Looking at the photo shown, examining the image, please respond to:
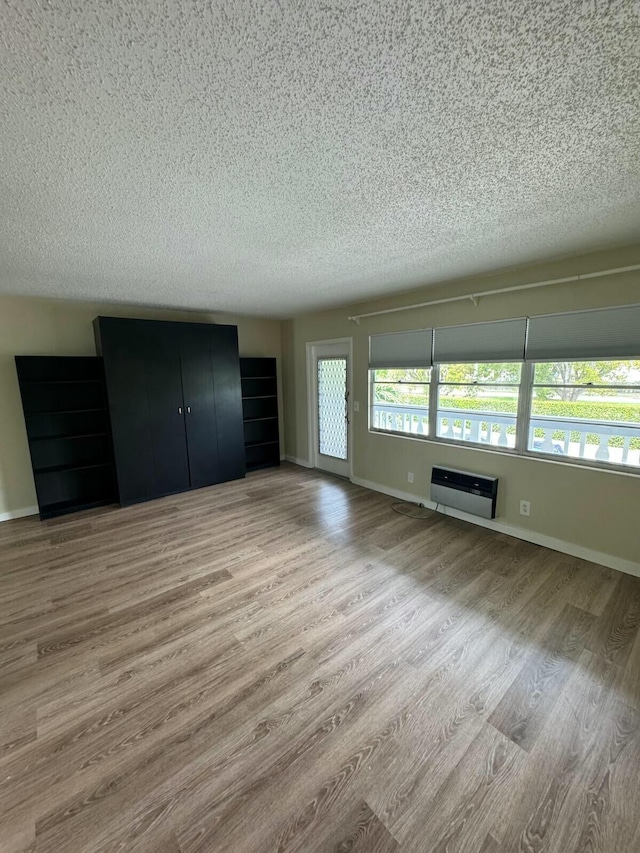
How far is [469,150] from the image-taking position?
53.6 inches

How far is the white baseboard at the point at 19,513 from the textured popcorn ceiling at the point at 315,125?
2963 millimetres

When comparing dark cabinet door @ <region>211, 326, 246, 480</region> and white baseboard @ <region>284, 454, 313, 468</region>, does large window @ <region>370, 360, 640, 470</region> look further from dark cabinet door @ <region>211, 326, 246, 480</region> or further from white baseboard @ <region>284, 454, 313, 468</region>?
dark cabinet door @ <region>211, 326, 246, 480</region>

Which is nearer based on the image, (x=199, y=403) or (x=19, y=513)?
(x=19, y=513)

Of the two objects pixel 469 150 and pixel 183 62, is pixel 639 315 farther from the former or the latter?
pixel 183 62

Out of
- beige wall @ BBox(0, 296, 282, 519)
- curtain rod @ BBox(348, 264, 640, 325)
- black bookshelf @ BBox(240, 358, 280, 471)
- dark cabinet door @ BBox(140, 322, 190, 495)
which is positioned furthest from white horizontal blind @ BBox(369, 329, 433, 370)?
beige wall @ BBox(0, 296, 282, 519)

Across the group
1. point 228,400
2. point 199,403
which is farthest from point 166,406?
point 228,400

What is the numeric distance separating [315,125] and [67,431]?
4326 mm

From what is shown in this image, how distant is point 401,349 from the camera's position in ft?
13.1

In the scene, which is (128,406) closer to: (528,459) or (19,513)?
(19,513)

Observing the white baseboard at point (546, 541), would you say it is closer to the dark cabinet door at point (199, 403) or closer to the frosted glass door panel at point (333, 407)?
the frosted glass door panel at point (333, 407)

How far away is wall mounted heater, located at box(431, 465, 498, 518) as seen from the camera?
3271 millimetres

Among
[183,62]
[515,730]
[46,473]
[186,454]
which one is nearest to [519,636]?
[515,730]

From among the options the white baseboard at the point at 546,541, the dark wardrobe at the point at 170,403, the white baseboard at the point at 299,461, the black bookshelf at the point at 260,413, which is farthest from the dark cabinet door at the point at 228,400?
the white baseboard at the point at 546,541

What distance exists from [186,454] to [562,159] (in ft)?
14.7
